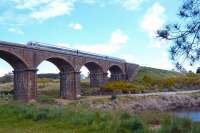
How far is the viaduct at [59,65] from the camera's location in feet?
142

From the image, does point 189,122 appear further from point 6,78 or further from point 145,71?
point 6,78

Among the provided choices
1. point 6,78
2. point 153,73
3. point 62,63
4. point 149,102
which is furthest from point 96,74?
point 6,78

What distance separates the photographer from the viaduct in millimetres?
43344


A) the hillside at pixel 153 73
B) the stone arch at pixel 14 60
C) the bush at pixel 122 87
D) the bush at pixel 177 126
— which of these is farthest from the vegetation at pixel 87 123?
the hillside at pixel 153 73

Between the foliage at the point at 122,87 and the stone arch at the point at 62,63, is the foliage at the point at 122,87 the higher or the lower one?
the lower one

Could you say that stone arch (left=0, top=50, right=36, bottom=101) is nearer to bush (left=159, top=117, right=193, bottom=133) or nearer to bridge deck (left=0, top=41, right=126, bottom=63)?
bridge deck (left=0, top=41, right=126, bottom=63)

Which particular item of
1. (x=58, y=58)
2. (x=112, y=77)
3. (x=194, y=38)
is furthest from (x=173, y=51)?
(x=112, y=77)

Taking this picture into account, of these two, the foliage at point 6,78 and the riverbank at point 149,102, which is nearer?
the riverbank at point 149,102

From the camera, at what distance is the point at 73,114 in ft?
51.6

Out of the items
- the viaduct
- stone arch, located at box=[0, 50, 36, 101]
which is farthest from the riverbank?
the viaduct

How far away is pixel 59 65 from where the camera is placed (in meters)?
53.1

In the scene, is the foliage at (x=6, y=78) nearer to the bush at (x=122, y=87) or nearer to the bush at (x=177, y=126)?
the bush at (x=122, y=87)

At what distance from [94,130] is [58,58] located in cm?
3766

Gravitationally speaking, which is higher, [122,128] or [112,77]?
[112,77]
